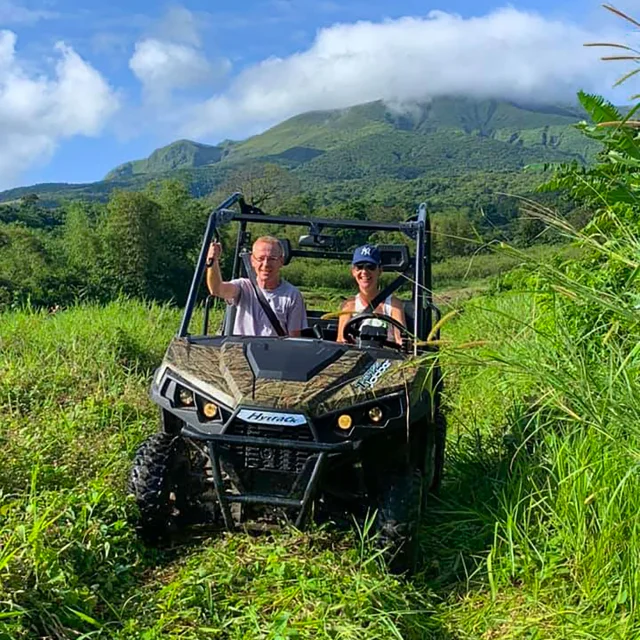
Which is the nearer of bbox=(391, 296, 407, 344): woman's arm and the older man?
bbox=(391, 296, 407, 344): woman's arm

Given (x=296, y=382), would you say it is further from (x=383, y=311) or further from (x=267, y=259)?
(x=267, y=259)

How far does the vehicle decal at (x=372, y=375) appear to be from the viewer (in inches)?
134

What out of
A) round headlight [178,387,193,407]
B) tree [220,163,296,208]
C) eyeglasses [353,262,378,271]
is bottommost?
round headlight [178,387,193,407]

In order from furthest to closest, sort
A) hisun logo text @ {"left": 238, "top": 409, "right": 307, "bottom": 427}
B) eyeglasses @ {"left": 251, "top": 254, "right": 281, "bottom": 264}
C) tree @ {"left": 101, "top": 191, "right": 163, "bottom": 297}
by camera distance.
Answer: tree @ {"left": 101, "top": 191, "right": 163, "bottom": 297}
eyeglasses @ {"left": 251, "top": 254, "right": 281, "bottom": 264}
hisun logo text @ {"left": 238, "top": 409, "right": 307, "bottom": 427}

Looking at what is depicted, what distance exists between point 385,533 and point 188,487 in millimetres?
932

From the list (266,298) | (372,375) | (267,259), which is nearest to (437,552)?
(372,375)

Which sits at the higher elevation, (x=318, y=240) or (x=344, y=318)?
(x=318, y=240)

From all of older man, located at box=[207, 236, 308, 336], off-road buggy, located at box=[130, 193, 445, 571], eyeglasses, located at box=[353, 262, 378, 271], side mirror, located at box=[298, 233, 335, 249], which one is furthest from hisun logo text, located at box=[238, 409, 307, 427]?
side mirror, located at box=[298, 233, 335, 249]

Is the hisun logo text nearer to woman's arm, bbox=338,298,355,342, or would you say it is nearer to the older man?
woman's arm, bbox=338,298,355,342

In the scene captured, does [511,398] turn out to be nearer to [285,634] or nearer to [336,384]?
[336,384]

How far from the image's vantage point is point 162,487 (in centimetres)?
354

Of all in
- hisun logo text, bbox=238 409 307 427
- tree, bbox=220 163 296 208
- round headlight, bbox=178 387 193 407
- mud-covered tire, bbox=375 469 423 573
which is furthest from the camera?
tree, bbox=220 163 296 208

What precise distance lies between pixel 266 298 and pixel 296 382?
4.48 feet

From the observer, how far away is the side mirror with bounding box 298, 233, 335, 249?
4559 mm
